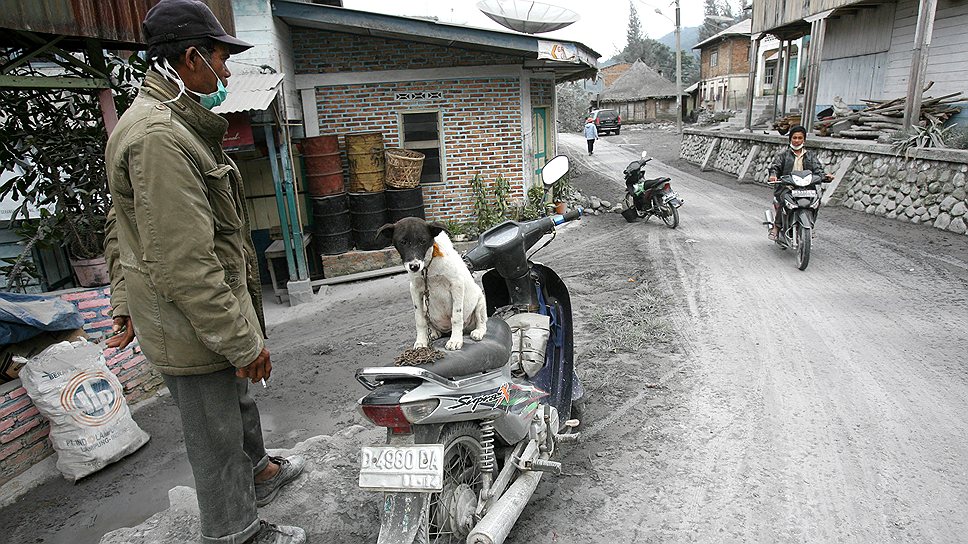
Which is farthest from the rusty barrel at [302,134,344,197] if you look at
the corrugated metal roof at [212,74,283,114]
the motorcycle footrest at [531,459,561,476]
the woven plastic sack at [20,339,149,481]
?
the motorcycle footrest at [531,459,561,476]

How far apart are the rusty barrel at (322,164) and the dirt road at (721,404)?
1.79 m

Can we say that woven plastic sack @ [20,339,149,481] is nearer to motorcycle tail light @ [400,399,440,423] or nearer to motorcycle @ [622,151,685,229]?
motorcycle tail light @ [400,399,440,423]

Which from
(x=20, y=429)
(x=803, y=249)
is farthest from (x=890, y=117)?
(x=20, y=429)

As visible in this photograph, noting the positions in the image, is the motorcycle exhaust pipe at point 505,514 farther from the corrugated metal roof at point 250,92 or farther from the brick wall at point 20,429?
the corrugated metal roof at point 250,92

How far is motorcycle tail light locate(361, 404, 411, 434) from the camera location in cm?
220

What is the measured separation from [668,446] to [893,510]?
3.71 ft

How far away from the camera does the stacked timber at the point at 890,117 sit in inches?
443

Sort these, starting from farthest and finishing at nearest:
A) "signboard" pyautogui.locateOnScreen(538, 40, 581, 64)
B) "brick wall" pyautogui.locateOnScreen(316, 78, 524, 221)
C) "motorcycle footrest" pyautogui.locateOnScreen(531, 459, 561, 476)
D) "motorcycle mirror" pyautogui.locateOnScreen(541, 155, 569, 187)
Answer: "brick wall" pyautogui.locateOnScreen(316, 78, 524, 221), "signboard" pyautogui.locateOnScreen(538, 40, 581, 64), "motorcycle mirror" pyautogui.locateOnScreen(541, 155, 569, 187), "motorcycle footrest" pyautogui.locateOnScreen(531, 459, 561, 476)

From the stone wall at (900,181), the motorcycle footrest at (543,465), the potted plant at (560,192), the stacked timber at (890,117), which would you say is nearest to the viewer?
the motorcycle footrest at (543,465)

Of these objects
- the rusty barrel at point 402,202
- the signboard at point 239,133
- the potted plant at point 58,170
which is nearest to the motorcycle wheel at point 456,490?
the potted plant at point 58,170

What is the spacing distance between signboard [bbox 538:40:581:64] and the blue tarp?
6754mm

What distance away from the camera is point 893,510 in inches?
116

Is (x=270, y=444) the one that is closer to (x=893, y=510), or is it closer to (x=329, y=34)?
(x=893, y=510)

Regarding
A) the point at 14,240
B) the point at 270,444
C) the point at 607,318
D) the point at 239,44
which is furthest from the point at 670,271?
the point at 14,240
